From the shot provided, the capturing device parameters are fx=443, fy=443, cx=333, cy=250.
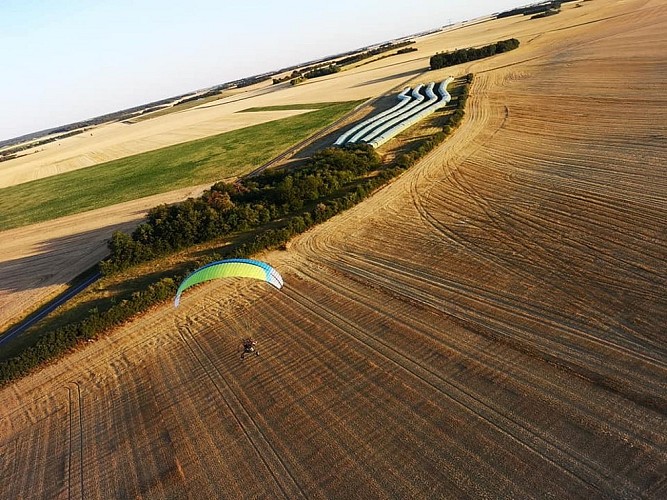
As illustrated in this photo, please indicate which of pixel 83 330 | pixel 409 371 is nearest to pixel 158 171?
pixel 83 330

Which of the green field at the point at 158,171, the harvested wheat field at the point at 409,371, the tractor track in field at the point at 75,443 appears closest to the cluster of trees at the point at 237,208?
the harvested wheat field at the point at 409,371

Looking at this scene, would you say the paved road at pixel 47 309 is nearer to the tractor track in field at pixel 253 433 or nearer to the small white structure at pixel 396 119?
the tractor track in field at pixel 253 433

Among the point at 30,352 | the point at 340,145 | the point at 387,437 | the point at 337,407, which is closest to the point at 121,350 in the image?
the point at 30,352

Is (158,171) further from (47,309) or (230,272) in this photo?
(230,272)

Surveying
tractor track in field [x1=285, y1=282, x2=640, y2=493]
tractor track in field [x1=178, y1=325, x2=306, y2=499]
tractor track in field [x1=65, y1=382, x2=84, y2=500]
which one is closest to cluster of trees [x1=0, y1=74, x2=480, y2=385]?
tractor track in field [x1=65, y1=382, x2=84, y2=500]

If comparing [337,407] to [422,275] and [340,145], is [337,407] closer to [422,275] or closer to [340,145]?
[422,275]

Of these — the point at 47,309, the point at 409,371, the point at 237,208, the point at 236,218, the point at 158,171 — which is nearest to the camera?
the point at 409,371

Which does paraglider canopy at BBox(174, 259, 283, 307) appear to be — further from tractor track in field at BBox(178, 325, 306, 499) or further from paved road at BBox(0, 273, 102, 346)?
paved road at BBox(0, 273, 102, 346)
